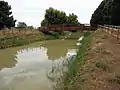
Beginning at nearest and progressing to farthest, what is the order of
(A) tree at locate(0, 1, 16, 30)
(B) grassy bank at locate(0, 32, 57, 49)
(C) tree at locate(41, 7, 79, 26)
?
(B) grassy bank at locate(0, 32, 57, 49)
(A) tree at locate(0, 1, 16, 30)
(C) tree at locate(41, 7, 79, 26)

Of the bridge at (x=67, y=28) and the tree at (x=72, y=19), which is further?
the tree at (x=72, y=19)

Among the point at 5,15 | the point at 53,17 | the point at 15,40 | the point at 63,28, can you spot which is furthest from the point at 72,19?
the point at 15,40

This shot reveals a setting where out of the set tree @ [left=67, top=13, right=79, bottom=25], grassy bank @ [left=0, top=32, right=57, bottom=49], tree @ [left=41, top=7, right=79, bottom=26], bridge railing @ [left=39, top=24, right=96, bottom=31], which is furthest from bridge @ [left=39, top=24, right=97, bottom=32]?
tree @ [left=67, top=13, right=79, bottom=25]

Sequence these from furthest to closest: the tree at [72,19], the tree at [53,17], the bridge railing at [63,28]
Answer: the tree at [72,19] < the tree at [53,17] < the bridge railing at [63,28]

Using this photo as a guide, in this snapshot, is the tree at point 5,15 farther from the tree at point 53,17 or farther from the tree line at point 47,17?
the tree at point 53,17

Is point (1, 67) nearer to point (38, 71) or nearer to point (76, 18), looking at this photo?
point (38, 71)

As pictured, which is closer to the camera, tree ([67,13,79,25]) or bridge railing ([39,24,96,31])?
bridge railing ([39,24,96,31])

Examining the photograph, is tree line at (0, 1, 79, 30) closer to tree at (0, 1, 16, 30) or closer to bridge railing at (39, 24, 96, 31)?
tree at (0, 1, 16, 30)

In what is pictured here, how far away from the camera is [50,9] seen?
64.2 meters

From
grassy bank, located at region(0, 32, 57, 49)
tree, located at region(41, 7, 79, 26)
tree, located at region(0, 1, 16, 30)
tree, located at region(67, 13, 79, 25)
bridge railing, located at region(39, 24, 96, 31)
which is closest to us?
grassy bank, located at region(0, 32, 57, 49)

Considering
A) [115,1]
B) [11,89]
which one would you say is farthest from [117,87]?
[115,1]

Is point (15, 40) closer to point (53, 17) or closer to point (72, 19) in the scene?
point (53, 17)

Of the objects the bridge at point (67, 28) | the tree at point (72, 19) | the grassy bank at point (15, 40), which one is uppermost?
the tree at point (72, 19)

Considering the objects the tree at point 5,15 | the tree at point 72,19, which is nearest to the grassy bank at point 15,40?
the tree at point 5,15
